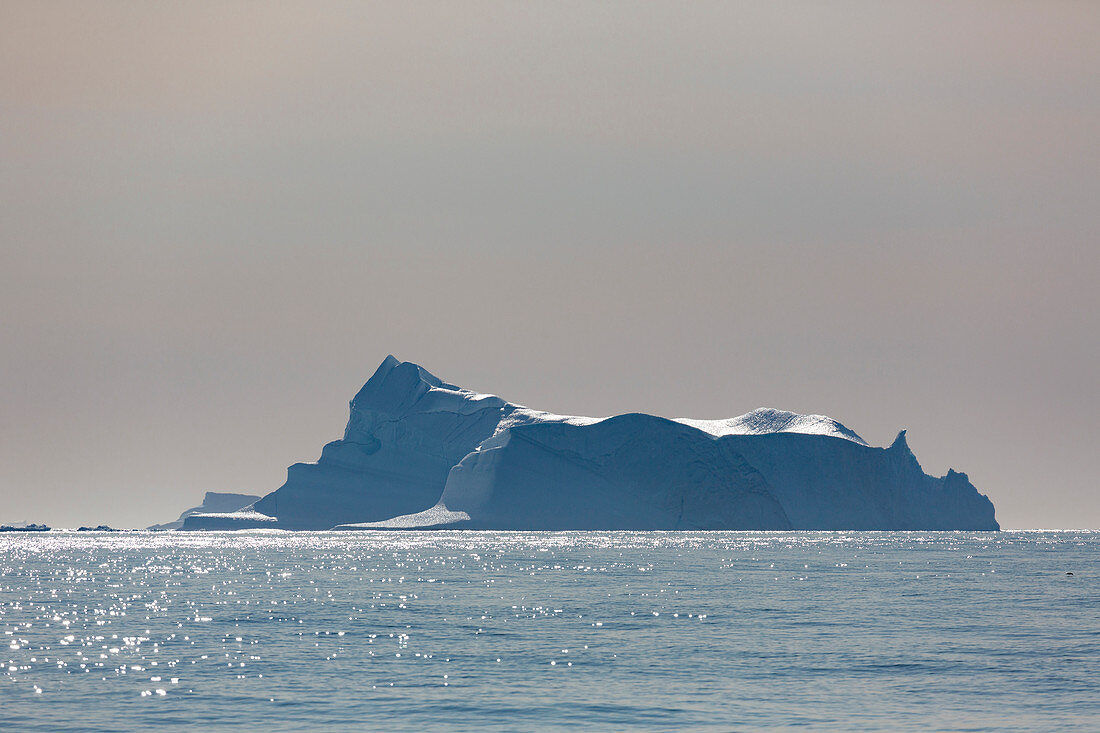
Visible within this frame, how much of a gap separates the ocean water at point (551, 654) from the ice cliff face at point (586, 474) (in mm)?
93505

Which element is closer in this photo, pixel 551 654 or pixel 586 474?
pixel 551 654

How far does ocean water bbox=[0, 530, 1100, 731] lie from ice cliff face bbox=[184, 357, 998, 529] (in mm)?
93505

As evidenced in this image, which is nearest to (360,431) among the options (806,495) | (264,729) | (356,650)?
(806,495)

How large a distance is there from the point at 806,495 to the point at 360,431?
62901 millimetres

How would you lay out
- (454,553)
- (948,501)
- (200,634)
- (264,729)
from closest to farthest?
(264,729)
(200,634)
(454,553)
(948,501)

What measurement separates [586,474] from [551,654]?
13130 cm

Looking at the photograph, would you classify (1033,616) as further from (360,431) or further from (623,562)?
(360,431)

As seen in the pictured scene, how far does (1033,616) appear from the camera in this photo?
1953 inches

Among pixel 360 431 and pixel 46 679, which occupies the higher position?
pixel 360 431

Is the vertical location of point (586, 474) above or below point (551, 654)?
above

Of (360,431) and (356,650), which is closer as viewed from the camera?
(356,650)

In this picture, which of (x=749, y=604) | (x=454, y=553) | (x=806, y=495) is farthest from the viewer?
(x=806, y=495)

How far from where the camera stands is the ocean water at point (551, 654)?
91.5 feet

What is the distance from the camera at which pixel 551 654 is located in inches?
1468
